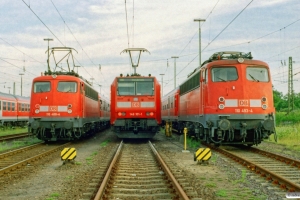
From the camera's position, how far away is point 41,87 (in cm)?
1969

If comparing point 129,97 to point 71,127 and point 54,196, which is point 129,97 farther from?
point 54,196

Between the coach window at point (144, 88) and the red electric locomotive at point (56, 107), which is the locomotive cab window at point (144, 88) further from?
the red electric locomotive at point (56, 107)

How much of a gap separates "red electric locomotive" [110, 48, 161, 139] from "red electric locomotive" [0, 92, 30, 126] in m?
18.7

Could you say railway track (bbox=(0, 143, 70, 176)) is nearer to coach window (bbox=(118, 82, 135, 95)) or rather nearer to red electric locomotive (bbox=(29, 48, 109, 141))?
red electric locomotive (bbox=(29, 48, 109, 141))

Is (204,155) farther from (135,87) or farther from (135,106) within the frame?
(135,87)

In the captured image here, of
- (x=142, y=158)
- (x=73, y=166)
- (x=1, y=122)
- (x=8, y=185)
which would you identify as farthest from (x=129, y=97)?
(x=1, y=122)

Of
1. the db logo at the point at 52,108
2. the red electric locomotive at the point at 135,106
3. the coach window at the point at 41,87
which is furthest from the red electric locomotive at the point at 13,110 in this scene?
the red electric locomotive at the point at 135,106

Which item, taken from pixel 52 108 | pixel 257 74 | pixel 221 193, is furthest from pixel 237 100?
pixel 52 108

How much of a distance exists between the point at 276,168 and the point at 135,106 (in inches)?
390

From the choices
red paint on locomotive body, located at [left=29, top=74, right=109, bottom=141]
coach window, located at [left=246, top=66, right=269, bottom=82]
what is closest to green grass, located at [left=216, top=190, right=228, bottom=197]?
coach window, located at [left=246, top=66, right=269, bottom=82]

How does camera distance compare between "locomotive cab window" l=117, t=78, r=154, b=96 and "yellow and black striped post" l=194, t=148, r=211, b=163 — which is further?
"locomotive cab window" l=117, t=78, r=154, b=96

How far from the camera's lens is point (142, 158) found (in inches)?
547

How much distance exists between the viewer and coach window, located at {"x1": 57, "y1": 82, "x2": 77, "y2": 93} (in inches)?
772

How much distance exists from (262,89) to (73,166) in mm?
7972
